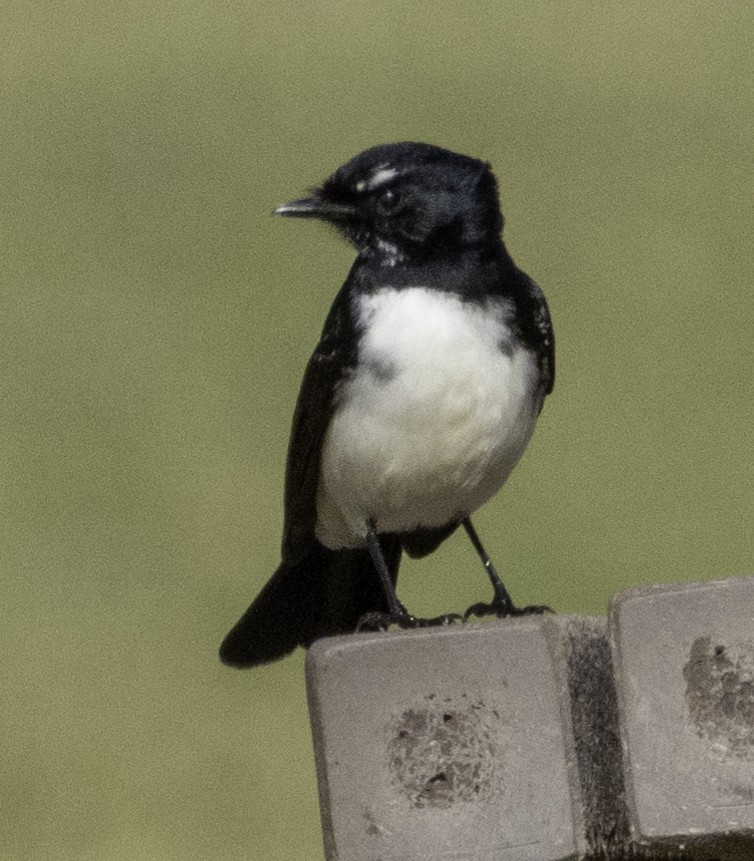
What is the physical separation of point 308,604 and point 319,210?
1022 mm

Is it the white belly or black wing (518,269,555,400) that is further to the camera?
black wing (518,269,555,400)

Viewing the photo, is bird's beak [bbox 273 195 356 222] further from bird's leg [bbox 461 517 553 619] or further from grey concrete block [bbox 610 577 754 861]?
grey concrete block [bbox 610 577 754 861]

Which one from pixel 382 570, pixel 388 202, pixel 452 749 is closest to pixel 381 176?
pixel 388 202

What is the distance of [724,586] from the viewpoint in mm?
2959

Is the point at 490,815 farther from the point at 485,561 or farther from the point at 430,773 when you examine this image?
the point at 485,561

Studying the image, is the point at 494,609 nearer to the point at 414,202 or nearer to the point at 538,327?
the point at 538,327

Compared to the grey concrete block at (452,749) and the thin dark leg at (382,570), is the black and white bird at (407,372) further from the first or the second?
the grey concrete block at (452,749)

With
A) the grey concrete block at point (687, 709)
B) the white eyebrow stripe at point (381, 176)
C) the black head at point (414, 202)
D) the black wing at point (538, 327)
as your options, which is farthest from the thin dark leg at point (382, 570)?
the grey concrete block at point (687, 709)

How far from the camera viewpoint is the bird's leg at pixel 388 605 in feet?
15.1

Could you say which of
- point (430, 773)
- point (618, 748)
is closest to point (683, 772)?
point (618, 748)

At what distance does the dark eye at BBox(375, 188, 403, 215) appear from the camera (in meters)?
4.75

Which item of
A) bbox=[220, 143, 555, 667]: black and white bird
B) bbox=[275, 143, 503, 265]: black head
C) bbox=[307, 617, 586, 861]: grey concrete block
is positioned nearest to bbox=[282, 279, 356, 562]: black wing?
bbox=[220, 143, 555, 667]: black and white bird

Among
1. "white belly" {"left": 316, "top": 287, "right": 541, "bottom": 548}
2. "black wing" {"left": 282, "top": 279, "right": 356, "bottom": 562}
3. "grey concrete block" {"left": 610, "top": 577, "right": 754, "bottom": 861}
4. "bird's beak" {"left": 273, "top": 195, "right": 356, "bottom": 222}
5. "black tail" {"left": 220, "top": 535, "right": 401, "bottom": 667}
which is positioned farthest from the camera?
"black tail" {"left": 220, "top": 535, "right": 401, "bottom": 667}

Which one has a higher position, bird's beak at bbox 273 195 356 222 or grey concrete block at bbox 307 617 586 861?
bird's beak at bbox 273 195 356 222
